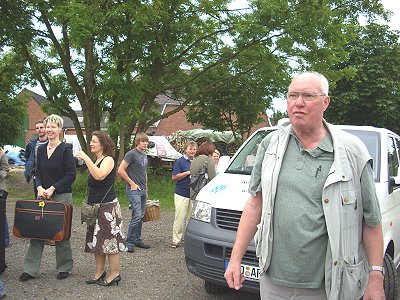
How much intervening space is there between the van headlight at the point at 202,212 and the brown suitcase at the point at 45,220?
4.94ft

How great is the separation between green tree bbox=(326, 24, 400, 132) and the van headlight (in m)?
18.4

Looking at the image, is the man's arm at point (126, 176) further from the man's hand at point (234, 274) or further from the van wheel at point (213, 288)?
the man's hand at point (234, 274)

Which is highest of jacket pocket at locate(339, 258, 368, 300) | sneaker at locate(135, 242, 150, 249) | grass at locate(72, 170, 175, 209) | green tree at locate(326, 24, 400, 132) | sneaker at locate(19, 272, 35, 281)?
green tree at locate(326, 24, 400, 132)

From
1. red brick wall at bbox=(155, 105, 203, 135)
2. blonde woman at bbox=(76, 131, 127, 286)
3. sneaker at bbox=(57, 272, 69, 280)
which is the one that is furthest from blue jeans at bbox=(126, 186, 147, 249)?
red brick wall at bbox=(155, 105, 203, 135)

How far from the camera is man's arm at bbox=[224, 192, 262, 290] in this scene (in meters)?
2.69

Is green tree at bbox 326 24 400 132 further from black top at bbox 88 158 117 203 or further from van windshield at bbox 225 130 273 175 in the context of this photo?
black top at bbox 88 158 117 203

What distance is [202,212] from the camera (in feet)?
15.6

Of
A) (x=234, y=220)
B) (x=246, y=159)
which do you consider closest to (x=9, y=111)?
(x=246, y=159)

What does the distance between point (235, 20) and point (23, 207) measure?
9.80 metres

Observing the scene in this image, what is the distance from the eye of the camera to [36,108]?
61125 mm

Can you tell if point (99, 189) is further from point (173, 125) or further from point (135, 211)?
point (173, 125)

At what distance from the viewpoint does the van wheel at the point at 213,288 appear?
5109mm

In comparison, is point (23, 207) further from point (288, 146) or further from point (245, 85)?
point (245, 85)

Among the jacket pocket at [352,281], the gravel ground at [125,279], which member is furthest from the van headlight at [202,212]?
the jacket pocket at [352,281]
